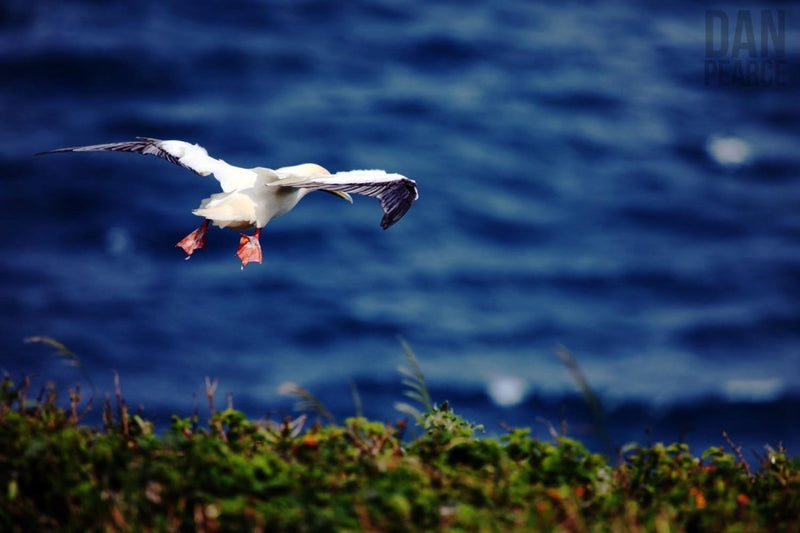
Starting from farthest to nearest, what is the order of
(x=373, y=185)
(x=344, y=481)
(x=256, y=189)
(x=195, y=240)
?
(x=195, y=240) → (x=256, y=189) → (x=373, y=185) → (x=344, y=481)

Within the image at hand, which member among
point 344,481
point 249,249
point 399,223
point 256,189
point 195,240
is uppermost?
point 399,223

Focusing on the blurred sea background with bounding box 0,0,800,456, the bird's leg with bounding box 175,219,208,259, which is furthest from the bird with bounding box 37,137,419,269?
the blurred sea background with bounding box 0,0,800,456

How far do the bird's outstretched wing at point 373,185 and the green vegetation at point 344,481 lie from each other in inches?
47.0

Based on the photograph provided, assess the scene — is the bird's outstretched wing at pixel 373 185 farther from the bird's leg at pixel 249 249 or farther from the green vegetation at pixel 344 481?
the green vegetation at pixel 344 481

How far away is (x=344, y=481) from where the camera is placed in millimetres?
4062

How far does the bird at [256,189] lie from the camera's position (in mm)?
5297

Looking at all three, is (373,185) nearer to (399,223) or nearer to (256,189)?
(256,189)

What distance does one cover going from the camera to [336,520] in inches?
144

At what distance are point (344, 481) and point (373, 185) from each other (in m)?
1.80

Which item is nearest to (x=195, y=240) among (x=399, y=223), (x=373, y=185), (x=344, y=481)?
(x=373, y=185)

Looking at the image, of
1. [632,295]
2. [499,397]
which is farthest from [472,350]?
[632,295]

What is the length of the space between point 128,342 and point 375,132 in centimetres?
1228

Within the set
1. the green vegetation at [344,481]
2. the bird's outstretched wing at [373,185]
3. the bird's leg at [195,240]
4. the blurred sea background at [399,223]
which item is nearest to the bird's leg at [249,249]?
the bird's leg at [195,240]

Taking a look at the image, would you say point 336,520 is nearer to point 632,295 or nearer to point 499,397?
point 499,397
